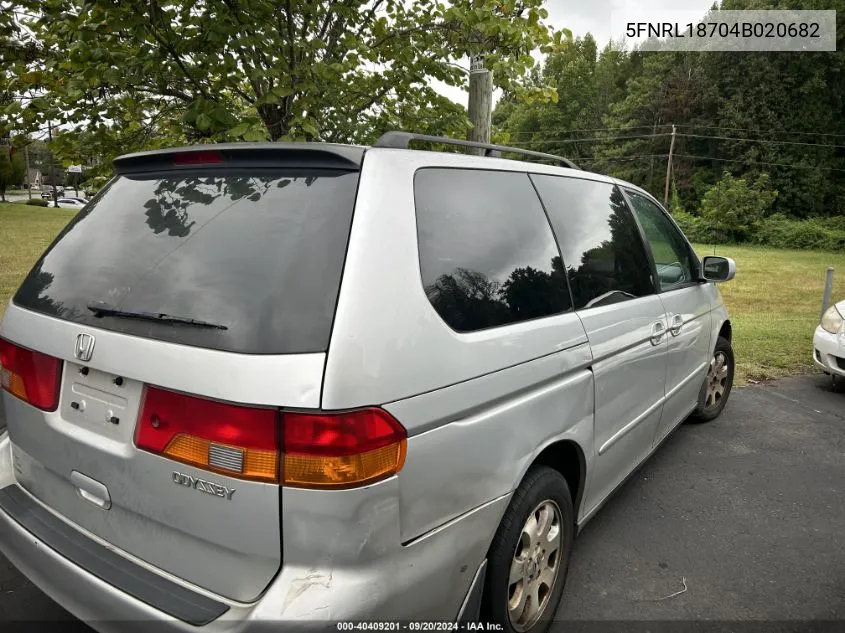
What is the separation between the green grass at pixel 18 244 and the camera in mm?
10853

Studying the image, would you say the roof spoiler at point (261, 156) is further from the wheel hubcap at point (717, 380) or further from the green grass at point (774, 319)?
the green grass at point (774, 319)

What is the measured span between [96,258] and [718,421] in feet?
15.3

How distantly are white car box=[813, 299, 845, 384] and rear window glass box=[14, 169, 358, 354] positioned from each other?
18.2ft

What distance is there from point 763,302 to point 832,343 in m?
8.72

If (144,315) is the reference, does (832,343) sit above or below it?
below

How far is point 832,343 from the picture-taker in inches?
213

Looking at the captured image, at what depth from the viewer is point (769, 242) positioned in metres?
40.7

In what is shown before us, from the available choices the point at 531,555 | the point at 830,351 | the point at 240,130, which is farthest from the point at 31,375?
the point at 830,351

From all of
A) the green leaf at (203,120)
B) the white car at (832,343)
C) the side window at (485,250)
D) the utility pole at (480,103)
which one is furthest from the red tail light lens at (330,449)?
the white car at (832,343)

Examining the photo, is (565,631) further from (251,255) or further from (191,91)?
(191,91)

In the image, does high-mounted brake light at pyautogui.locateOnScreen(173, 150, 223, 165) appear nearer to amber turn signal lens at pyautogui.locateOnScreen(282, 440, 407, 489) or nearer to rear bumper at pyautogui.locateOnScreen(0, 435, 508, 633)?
amber turn signal lens at pyautogui.locateOnScreen(282, 440, 407, 489)

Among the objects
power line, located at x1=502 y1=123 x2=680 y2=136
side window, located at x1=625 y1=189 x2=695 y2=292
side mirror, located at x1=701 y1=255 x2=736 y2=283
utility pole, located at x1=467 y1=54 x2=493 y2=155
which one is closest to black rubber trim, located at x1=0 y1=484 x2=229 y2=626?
side window, located at x1=625 y1=189 x2=695 y2=292

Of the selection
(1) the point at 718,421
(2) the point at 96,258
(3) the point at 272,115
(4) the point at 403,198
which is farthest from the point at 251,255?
(1) the point at 718,421

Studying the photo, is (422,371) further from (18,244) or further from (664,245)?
(18,244)
